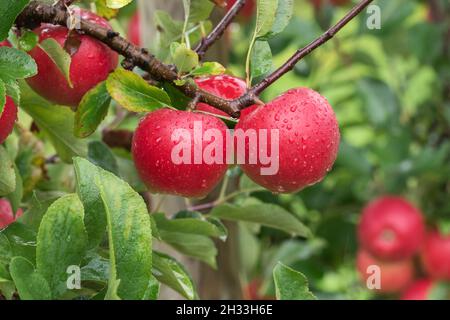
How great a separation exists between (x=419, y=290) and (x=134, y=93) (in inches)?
37.8

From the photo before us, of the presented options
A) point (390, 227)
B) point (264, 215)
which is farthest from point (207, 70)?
point (390, 227)

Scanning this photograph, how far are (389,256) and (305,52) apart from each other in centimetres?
92

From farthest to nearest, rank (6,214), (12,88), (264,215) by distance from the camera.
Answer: (264,215) → (6,214) → (12,88)

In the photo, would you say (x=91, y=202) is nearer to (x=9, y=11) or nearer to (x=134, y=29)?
(x=9, y=11)

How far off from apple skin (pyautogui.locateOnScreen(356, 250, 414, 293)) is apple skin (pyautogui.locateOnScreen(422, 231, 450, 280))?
3cm

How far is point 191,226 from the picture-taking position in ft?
2.31

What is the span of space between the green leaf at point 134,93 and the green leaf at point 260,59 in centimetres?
7

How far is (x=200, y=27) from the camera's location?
72 cm

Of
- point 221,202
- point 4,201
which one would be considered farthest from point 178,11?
point 4,201

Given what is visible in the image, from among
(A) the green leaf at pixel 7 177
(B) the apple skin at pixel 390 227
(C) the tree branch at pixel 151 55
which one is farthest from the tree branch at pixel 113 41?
(B) the apple skin at pixel 390 227

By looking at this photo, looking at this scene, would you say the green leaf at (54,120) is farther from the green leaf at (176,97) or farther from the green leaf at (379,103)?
the green leaf at (379,103)

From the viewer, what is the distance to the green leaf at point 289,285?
495mm
